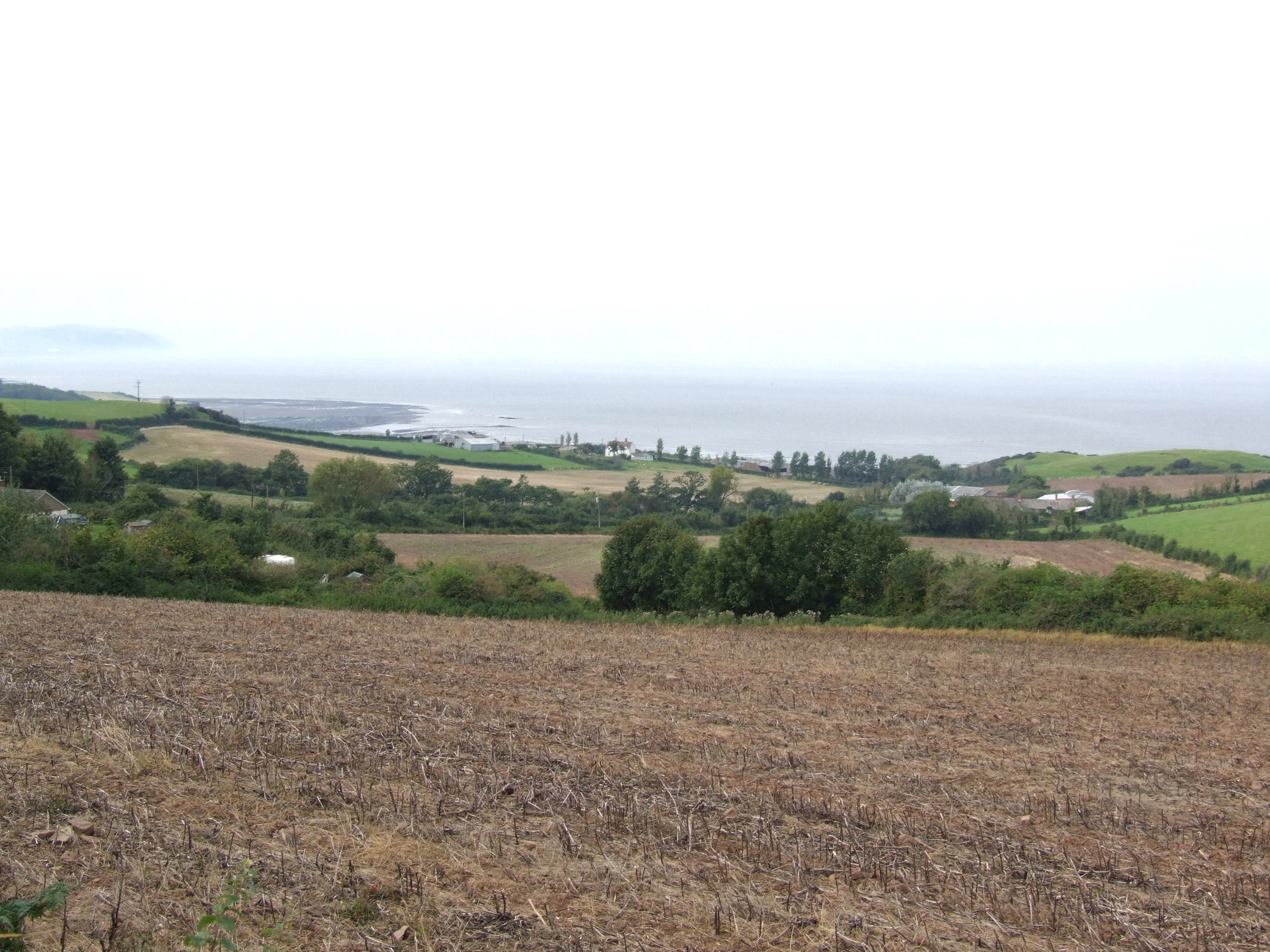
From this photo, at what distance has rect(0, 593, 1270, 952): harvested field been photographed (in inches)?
188

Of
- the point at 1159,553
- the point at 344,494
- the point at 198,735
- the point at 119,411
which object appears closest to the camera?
the point at 198,735

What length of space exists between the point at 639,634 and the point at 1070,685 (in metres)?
8.66

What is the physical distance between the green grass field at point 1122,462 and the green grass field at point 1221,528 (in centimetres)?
2793

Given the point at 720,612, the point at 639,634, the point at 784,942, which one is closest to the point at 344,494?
the point at 720,612

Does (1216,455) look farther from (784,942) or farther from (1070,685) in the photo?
(784,942)

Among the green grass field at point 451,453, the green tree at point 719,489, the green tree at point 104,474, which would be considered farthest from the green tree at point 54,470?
the green tree at point 719,489

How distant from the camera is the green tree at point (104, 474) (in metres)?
48.2

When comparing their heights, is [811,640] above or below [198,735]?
below

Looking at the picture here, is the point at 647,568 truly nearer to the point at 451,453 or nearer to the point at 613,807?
the point at 613,807

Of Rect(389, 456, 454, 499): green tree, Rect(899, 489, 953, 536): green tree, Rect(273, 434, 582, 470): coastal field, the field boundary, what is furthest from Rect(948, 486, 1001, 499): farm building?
Rect(389, 456, 454, 499): green tree

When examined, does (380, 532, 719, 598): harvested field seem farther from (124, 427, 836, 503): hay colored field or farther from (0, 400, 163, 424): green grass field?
(0, 400, 163, 424): green grass field

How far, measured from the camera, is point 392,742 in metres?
8.10

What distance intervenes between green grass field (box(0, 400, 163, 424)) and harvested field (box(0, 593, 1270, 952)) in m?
74.3

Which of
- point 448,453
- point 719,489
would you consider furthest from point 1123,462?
point 448,453
